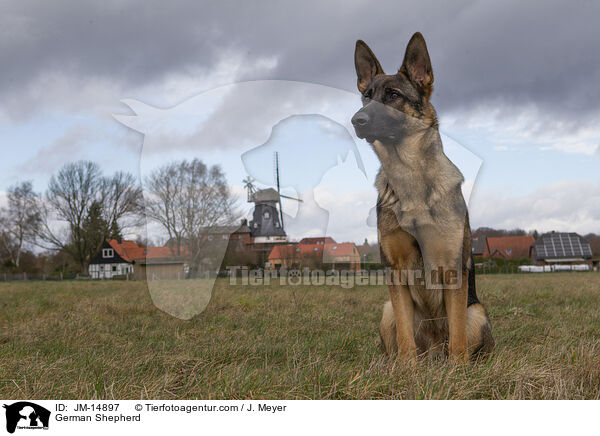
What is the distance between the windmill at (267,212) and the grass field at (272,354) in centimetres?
137

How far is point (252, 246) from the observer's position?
7336 mm

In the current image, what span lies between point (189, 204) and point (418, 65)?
3.20 meters

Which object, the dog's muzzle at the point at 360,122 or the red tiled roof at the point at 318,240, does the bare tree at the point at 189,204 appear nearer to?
the red tiled roof at the point at 318,240

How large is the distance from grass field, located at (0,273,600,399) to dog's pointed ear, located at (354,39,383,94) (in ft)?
7.82

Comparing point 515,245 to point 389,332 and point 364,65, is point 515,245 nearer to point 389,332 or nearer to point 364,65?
point 389,332

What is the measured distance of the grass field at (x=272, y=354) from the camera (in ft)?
10.1

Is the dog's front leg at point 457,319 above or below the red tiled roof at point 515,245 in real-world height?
below

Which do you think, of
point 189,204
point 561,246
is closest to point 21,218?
point 189,204

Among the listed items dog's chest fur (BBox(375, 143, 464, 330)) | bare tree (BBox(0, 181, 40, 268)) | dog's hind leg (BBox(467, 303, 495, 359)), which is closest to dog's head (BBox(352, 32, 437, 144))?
dog's chest fur (BBox(375, 143, 464, 330))

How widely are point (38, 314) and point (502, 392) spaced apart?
9.11 meters

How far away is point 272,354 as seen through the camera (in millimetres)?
4727

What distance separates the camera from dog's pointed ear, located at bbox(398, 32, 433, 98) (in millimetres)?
3484

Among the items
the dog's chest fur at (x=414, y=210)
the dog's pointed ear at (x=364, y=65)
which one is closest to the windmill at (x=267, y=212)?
the dog's chest fur at (x=414, y=210)
